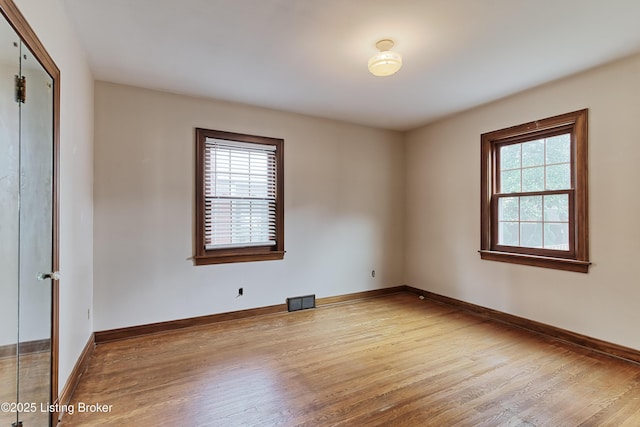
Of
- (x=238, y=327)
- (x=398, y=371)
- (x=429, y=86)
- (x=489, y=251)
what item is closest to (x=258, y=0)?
(x=429, y=86)

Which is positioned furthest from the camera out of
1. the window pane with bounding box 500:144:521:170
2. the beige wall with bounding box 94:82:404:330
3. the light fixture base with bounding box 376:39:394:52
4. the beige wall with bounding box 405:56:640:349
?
the window pane with bounding box 500:144:521:170

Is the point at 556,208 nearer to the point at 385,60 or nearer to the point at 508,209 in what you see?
the point at 508,209

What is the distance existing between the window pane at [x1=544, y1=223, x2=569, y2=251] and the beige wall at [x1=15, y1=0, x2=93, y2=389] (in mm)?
4392

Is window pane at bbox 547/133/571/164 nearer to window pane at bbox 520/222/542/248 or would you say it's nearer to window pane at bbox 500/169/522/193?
window pane at bbox 500/169/522/193

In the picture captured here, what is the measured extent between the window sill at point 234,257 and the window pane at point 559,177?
3.21 meters

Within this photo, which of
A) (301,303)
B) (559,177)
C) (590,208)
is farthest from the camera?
(301,303)

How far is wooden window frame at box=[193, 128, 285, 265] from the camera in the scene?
354 centimetres

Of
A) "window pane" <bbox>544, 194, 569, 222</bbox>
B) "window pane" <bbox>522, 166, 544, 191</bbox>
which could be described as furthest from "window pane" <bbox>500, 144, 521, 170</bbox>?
"window pane" <bbox>544, 194, 569, 222</bbox>

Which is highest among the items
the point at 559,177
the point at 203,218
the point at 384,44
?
the point at 384,44

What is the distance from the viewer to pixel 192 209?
3531 millimetres

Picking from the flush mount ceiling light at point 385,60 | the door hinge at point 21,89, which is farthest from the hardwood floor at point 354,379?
the flush mount ceiling light at point 385,60

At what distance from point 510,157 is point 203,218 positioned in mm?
3773

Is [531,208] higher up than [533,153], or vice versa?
[533,153]

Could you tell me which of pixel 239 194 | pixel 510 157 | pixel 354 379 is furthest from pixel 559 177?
pixel 239 194
